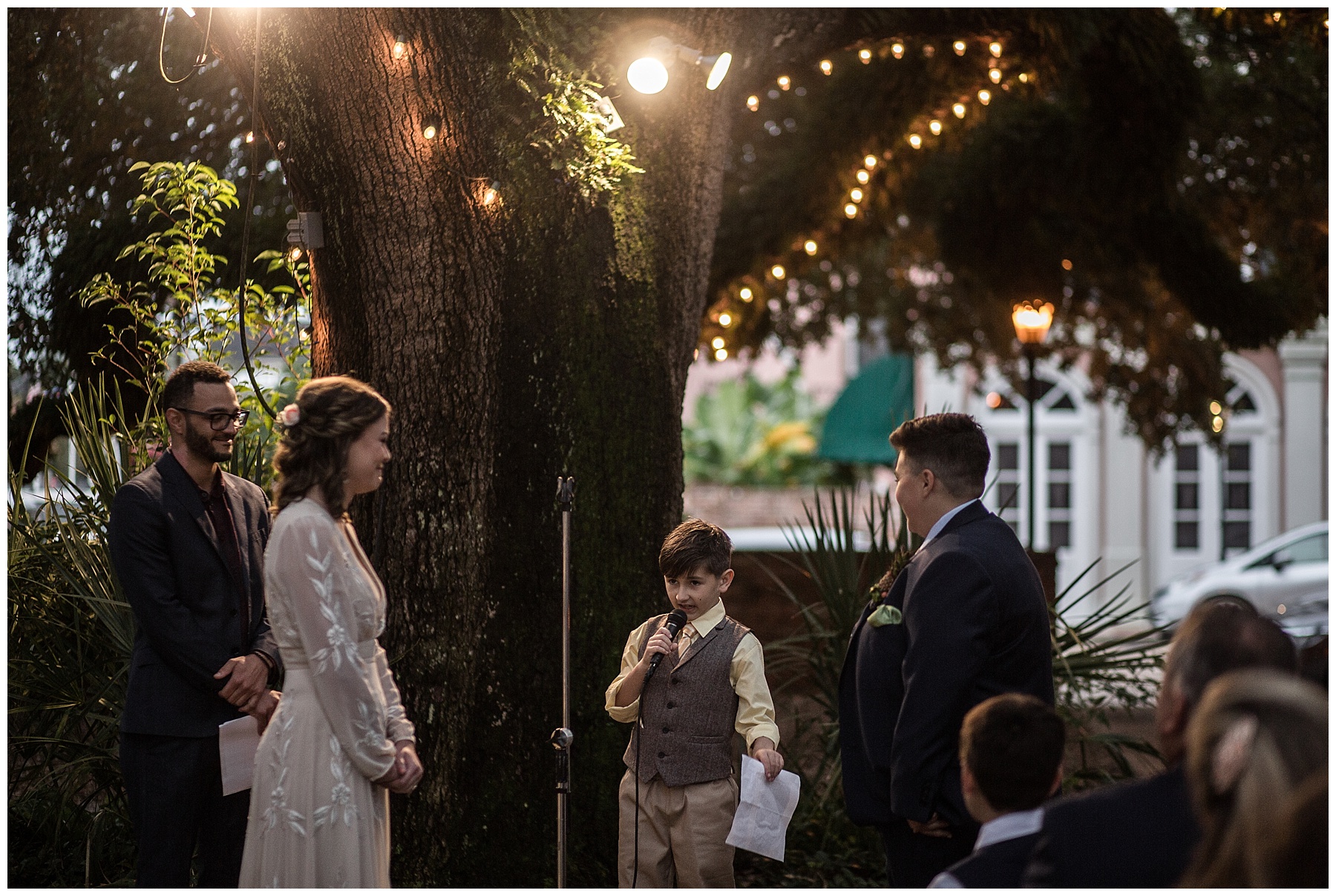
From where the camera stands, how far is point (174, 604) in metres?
3.70

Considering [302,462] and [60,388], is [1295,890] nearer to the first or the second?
[302,462]

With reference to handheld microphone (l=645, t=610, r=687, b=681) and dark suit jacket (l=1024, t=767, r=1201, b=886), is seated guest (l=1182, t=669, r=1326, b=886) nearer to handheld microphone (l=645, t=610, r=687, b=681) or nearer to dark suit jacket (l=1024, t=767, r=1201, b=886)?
dark suit jacket (l=1024, t=767, r=1201, b=886)

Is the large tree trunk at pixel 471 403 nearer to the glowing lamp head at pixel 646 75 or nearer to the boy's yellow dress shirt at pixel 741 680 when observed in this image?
the glowing lamp head at pixel 646 75

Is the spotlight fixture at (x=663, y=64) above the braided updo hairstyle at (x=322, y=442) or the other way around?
above

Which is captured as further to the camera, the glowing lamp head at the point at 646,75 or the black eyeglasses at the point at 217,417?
the glowing lamp head at the point at 646,75

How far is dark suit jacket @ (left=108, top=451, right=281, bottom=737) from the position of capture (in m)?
3.68

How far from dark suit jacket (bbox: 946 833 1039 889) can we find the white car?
1275 cm

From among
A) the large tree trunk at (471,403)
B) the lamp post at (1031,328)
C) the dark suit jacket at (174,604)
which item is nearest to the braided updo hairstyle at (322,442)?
the dark suit jacket at (174,604)

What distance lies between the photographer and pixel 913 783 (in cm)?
305

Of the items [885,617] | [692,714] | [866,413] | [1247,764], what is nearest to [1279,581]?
[866,413]

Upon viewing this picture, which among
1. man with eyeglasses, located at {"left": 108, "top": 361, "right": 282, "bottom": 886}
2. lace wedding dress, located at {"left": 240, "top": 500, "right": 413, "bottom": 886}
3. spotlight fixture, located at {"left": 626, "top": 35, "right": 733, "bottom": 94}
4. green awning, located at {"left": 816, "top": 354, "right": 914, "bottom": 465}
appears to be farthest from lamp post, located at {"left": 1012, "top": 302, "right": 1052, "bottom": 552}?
green awning, located at {"left": 816, "top": 354, "right": 914, "bottom": 465}

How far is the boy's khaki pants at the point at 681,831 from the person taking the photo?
143 inches

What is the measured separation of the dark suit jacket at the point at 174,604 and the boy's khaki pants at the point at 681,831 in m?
1.31

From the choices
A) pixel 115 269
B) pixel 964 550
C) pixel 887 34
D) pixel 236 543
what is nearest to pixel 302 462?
pixel 236 543
